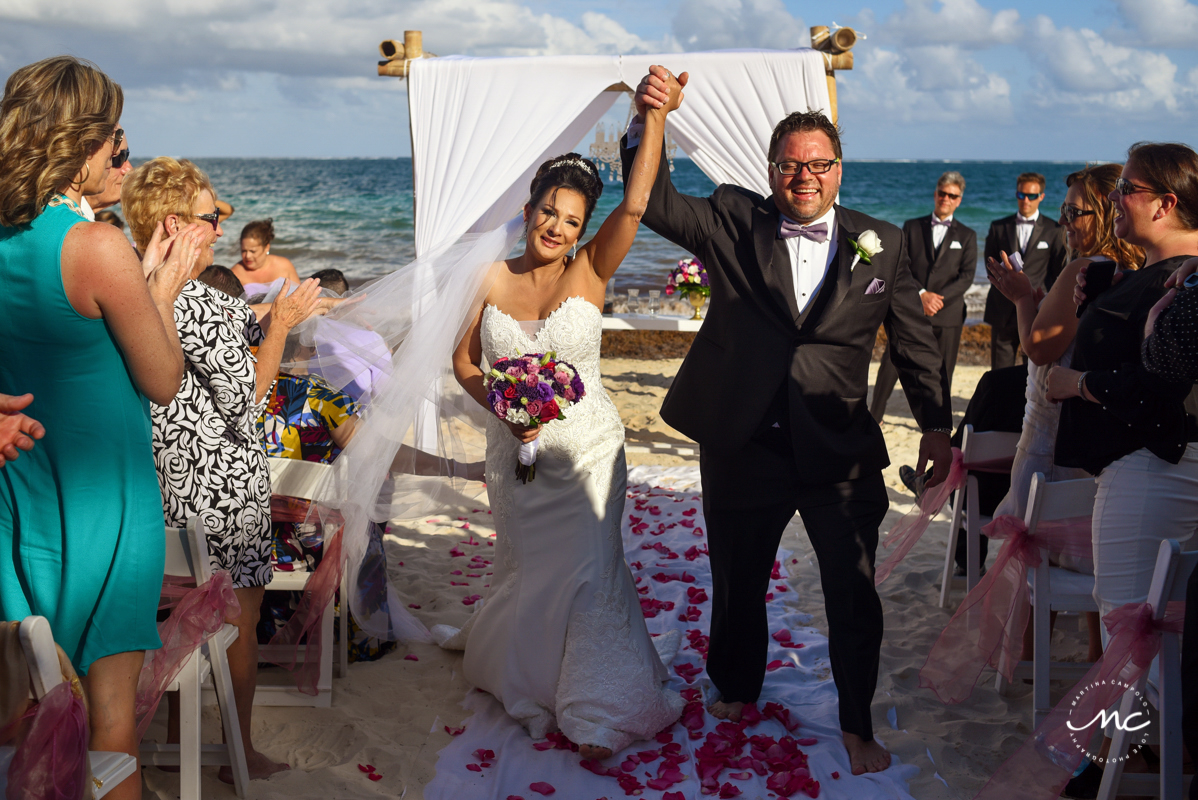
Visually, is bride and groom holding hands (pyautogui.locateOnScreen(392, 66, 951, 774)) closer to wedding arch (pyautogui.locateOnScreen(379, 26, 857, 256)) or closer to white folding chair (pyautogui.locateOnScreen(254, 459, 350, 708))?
white folding chair (pyautogui.locateOnScreen(254, 459, 350, 708))

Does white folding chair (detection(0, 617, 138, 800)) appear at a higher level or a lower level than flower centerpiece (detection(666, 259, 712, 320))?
lower

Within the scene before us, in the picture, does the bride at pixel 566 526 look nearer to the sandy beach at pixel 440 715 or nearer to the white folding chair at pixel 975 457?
the sandy beach at pixel 440 715

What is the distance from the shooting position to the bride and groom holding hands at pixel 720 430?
125 inches

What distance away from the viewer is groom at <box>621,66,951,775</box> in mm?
3166

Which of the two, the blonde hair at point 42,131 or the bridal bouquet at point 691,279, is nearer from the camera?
the blonde hair at point 42,131

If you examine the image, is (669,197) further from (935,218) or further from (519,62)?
(935,218)

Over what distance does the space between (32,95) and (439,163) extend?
17.9 feet

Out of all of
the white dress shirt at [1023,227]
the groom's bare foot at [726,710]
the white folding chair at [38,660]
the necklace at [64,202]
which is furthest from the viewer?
the white dress shirt at [1023,227]

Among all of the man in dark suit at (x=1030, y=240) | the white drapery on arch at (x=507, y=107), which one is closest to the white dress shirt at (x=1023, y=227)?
the man in dark suit at (x=1030, y=240)

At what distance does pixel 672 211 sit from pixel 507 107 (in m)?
4.55

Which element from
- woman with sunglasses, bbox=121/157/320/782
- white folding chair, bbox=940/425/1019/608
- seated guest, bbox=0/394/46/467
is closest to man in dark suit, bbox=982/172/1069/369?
white folding chair, bbox=940/425/1019/608

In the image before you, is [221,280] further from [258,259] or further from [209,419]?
[258,259]

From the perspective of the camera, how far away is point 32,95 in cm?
201

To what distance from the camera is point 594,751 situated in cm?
330
